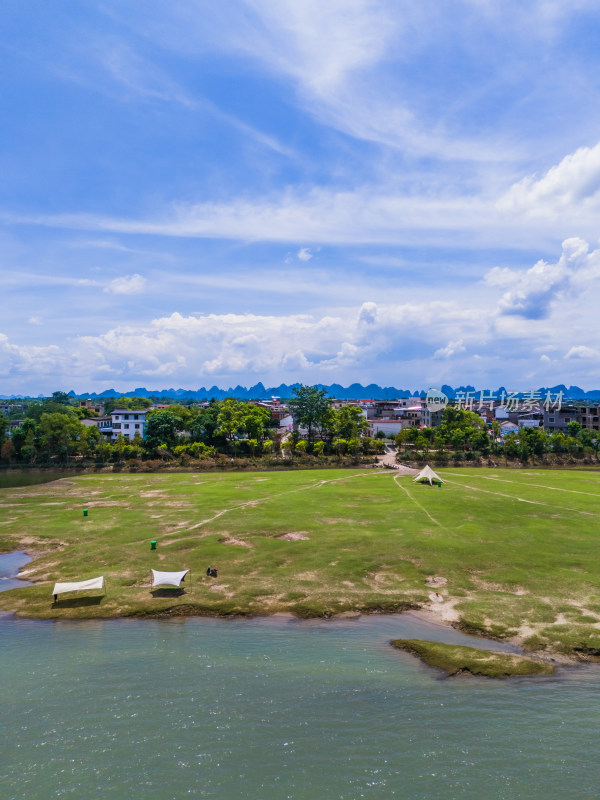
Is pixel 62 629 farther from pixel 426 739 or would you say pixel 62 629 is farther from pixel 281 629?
pixel 426 739

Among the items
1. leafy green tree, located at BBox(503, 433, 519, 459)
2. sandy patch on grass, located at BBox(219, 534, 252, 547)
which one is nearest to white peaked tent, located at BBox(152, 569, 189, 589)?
sandy patch on grass, located at BBox(219, 534, 252, 547)

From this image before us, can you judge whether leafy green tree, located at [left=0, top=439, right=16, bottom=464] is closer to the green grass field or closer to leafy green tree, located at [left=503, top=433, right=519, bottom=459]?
the green grass field

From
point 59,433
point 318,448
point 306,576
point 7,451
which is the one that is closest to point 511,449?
point 318,448

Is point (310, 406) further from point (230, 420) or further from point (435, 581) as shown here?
point (435, 581)

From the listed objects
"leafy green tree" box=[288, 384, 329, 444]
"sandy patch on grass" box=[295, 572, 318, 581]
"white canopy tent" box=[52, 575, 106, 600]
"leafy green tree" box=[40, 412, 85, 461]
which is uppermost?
"leafy green tree" box=[288, 384, 329, 444]

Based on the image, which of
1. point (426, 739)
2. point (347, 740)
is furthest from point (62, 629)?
point (426, 739)

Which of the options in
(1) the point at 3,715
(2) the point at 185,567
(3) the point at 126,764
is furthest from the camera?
(2) the point at 185,567
